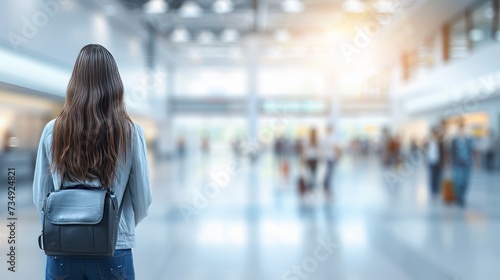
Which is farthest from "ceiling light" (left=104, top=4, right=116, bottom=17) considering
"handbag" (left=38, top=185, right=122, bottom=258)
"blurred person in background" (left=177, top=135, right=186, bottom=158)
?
"blurred person in background" (left=177, top=135, right=186, bottom=158)

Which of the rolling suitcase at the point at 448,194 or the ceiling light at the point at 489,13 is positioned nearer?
the rolling suitcase at the point at 448,194

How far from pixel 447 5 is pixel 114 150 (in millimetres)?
17398

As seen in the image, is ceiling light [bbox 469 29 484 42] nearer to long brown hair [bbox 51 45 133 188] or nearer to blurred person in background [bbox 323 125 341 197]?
blurred person in background [bbox 323 125 341 197]

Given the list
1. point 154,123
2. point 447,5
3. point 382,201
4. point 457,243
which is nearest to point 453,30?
point 447,5

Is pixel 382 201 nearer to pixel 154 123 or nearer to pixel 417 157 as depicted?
pixel 417 157

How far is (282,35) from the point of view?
2142cm

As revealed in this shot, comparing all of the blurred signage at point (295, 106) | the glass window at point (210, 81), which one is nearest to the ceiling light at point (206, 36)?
the blurred signage at point (295, 106)

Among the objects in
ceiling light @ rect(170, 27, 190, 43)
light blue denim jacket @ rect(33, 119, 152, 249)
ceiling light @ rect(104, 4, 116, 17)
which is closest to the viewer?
light blue denim jacket @ rect(33, 119, 152, 249)

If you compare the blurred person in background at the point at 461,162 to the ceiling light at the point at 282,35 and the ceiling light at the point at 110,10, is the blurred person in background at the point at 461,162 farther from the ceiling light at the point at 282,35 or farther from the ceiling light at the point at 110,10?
the ceiling light at the point at 282,35

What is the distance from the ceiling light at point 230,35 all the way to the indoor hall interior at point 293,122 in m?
0.20

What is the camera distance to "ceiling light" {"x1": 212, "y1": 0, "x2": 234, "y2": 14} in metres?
16.3

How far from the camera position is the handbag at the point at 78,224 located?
135 centimetres

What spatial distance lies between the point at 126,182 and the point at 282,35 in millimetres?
20756

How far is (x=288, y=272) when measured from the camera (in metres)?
3.92
